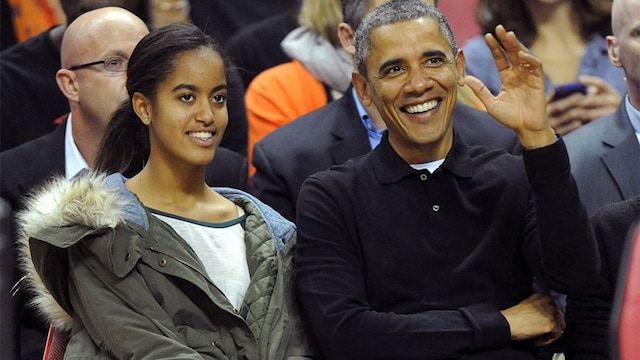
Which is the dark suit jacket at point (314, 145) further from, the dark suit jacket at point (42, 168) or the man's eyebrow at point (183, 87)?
the man's eyebrow at point (183, 87)

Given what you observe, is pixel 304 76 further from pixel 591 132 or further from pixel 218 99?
pixel 218 99

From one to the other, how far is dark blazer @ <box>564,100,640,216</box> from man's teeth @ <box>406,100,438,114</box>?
31.6 inches

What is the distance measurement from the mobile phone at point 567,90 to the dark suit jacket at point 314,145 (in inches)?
26.7

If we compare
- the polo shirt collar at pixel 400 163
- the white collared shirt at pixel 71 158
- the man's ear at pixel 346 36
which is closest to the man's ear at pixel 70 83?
the white collared shirt at pixel 71 158

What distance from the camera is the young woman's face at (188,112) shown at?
3.20 metres

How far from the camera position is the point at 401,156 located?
10.7 ft

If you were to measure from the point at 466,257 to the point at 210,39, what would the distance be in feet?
2.75

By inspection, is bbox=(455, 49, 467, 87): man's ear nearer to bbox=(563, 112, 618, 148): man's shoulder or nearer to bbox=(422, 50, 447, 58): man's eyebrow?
bbox=(422, 50, 447, 58): man's eyebrow

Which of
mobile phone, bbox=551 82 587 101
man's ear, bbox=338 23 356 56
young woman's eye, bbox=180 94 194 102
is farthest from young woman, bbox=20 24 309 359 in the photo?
mobile phone, bbox=551 82 587 101

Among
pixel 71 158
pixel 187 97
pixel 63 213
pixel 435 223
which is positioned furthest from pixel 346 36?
pixel 63 213

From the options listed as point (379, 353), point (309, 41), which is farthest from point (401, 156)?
point (309, 41)

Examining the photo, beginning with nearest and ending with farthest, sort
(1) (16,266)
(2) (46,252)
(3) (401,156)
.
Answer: (2) (46,252), (3) (401,156), (1) (16,266)

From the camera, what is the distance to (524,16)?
16.0 ft

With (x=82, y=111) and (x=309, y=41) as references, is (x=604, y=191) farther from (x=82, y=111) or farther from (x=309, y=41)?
(x=82, y=111)
